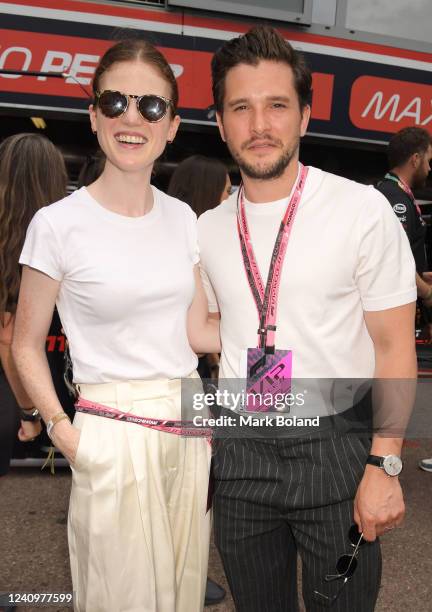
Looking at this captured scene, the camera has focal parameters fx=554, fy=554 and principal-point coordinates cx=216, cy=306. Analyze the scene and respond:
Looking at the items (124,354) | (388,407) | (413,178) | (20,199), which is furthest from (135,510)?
(413,178)

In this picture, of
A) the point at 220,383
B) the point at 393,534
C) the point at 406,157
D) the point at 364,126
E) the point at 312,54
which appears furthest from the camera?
the point at 364,126

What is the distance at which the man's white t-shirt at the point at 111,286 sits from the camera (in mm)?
1614

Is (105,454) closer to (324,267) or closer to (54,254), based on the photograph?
(54,254)

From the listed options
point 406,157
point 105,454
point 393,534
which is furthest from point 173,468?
point 406,157

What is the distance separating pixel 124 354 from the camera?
1.66 m

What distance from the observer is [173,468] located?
67.9 inches

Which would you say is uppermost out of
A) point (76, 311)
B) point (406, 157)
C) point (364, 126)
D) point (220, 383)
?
point (364, 126)

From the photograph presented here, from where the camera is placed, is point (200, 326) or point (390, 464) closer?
point (390, 464)

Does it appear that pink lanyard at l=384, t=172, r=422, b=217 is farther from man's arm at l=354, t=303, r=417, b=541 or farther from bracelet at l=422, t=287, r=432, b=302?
man's arm at l=354, t=303, r=417, b=541

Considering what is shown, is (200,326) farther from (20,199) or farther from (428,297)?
(428,297)

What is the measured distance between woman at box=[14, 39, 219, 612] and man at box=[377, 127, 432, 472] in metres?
2.52

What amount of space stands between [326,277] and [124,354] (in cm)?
64

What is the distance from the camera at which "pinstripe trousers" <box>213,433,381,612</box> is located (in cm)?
164

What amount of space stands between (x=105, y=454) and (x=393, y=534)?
2.62 metres
